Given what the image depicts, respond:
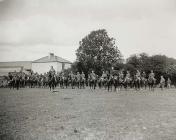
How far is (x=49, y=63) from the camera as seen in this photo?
3263 inches

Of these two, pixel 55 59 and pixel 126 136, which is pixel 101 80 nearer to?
pixel 126 136

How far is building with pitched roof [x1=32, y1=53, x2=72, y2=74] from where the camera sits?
82000 mm

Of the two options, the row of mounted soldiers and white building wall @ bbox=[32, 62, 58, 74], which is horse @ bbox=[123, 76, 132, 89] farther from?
white building wall @ bbox=[32, 62, 58, 74]

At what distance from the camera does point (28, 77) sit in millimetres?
38188

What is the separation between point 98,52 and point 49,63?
25574mm

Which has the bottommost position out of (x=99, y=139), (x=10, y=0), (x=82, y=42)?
(x=99, y=139)

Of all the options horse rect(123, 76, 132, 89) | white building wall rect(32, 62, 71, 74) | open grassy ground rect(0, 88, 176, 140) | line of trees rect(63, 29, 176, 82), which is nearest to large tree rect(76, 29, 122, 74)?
line of trees rect(63, 29, 176, 82)

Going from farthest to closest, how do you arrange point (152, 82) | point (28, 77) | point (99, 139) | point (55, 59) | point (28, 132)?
point (55, 59)
point (28, 77)
point (152, 82)
point (28, 132)
point (99, 139)

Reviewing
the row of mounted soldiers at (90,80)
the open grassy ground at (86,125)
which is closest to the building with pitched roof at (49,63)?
the row of mounted soldiers at (90,80)

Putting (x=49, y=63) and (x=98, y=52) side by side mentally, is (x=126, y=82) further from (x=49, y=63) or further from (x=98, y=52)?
(x=49, y=63)

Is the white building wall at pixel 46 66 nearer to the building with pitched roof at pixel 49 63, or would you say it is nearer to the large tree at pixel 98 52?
the building with pitched roof at pixel 49 63

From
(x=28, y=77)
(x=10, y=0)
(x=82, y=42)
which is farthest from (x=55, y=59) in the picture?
(x=10, y=0)

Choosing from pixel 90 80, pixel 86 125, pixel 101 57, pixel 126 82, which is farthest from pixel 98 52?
pixel 86 125

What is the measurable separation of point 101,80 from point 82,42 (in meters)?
26.5
